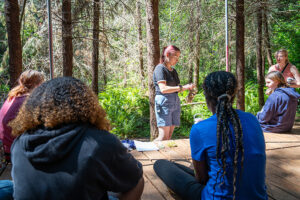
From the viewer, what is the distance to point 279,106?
12.6ft

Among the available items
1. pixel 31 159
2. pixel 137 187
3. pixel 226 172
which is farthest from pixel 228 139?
pixel 31 159

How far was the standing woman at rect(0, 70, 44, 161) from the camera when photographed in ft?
8.23

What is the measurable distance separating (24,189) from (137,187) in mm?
584

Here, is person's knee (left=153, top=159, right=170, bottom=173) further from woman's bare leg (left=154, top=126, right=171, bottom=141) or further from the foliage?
the foliage

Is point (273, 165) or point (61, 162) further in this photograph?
point (273, 165)

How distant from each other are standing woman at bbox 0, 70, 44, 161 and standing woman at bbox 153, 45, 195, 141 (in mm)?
1633

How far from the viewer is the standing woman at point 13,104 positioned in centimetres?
251

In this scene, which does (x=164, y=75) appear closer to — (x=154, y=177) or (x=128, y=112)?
(x=154, y=177)

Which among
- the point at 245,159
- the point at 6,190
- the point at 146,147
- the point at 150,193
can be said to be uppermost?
the point at 245,159

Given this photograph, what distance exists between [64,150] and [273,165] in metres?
2.39

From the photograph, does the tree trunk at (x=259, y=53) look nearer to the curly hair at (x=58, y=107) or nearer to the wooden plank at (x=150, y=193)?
the wooden plank at (x=150, y=193)

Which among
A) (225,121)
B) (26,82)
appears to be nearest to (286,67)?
(225,121)

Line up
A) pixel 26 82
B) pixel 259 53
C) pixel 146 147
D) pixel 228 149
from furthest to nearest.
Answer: pixel 259 53, pixel 146 147, pixel 26 82, pixel 228 149

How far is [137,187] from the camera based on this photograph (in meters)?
1.40
